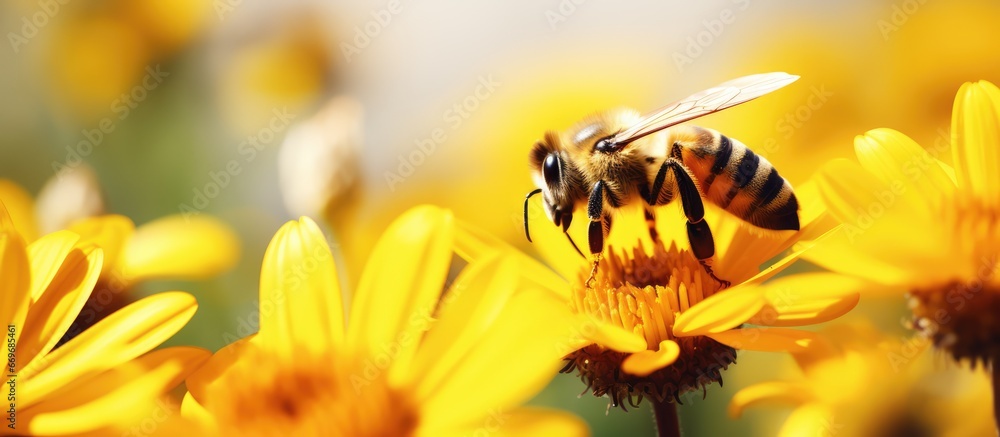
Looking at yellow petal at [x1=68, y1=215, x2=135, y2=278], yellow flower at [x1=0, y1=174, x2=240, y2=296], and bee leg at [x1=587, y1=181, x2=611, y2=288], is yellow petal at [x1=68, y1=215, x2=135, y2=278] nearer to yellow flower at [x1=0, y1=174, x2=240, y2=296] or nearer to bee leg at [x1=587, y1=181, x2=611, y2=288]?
yellow flower at [x1=0, y1=174, x2=240, y2=296]

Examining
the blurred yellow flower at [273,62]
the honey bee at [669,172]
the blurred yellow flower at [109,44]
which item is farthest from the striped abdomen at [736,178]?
the blurred yellow flower at [109,44]

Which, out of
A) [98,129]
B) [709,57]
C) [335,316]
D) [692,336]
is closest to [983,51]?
[709,57]

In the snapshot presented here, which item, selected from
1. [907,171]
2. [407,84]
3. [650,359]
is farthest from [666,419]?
[407,84]

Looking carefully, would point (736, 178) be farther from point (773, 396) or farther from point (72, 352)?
point (72, 352)

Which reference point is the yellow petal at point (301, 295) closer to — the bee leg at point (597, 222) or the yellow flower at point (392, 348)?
the yellow flower at point (392, 348)

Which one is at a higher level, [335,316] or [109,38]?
[109,38]

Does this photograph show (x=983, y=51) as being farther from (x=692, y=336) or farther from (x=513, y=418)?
(x=513, y=418)
